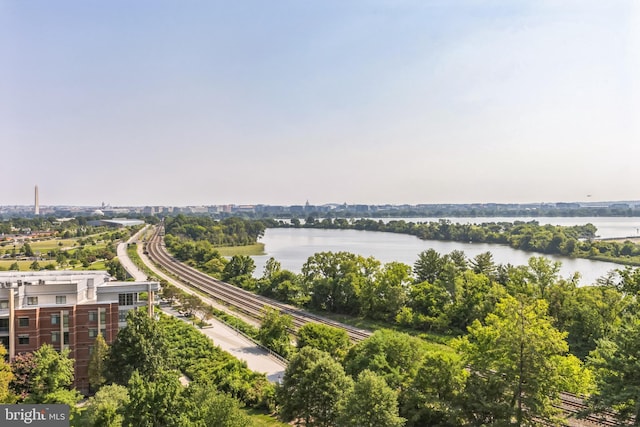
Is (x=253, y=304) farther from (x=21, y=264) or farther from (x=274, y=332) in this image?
(x=21, y=264)

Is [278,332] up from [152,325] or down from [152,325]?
down

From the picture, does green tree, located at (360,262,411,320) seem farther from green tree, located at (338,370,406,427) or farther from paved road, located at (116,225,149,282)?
paved road, located at (116,225,149,282)

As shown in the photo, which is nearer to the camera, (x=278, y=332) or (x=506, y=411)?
(x=506, y=411)

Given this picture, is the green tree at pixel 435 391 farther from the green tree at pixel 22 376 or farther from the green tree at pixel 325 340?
the green tree at pixel 22 376

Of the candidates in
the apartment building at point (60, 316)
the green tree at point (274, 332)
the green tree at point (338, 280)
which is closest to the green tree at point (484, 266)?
the green tree at point (338, 280)

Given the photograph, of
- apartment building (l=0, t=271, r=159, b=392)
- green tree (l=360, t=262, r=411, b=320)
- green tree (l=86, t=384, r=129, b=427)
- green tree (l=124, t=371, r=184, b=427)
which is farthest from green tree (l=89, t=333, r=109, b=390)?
green tree (l=360, t=262, r=411, b=320)

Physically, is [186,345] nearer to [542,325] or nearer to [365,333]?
[365,333]

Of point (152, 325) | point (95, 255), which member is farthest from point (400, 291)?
point (95, 255)

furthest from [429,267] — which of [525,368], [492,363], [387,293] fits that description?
[525,368]
